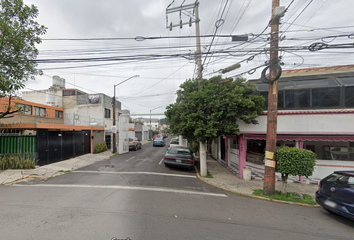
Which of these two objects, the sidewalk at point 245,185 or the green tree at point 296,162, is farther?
the sidewalk at point 245,185

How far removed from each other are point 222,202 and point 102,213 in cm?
375

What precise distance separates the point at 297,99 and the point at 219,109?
13.5 ft

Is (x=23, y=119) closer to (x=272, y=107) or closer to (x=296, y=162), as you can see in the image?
(x=272, y=107)

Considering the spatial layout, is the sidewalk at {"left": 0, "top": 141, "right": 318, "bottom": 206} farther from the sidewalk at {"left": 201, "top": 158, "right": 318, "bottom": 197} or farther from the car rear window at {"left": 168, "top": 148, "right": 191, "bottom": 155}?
the car rear window at {"left": 168, "top": 148, "right": 191, "bottom": 155}

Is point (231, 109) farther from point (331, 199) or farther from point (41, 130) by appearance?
point (41, 130)

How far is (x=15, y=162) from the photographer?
8.98 meters

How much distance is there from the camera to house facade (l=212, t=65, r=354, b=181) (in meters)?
7.34

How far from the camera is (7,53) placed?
A: 8367 millimetres

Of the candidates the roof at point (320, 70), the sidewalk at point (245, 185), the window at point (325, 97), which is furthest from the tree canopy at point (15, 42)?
the roof at point (320, 70)

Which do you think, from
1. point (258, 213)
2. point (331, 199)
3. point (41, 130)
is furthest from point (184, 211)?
point (41, 130)

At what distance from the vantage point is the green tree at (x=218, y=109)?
7.74 m

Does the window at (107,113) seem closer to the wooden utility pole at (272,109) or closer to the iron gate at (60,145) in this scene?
the iron gate at (60,145)

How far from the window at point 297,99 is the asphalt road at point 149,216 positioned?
508 cm

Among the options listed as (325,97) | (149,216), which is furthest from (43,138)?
(325,97)
